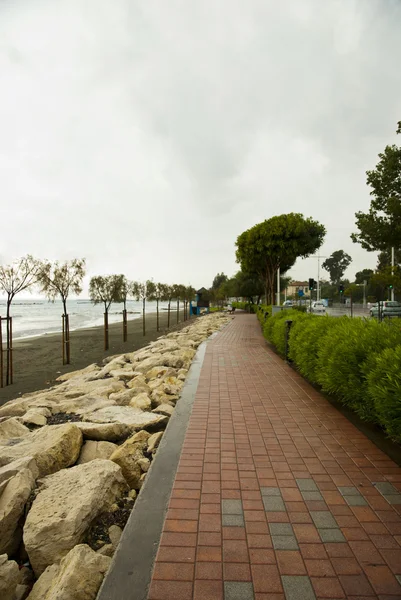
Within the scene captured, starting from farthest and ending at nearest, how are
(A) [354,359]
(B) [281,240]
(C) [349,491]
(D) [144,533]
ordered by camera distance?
1. (B) [281,240]
2. (A) [354,359]
3. (C) [349,491]
4. (D) [144,533]

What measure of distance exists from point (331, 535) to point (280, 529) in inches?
12.5

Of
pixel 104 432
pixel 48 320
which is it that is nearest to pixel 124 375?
pixel 104 432

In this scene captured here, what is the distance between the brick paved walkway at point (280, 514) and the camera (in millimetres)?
1883

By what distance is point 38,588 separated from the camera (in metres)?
2.01

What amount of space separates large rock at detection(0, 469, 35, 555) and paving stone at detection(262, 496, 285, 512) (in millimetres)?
1772

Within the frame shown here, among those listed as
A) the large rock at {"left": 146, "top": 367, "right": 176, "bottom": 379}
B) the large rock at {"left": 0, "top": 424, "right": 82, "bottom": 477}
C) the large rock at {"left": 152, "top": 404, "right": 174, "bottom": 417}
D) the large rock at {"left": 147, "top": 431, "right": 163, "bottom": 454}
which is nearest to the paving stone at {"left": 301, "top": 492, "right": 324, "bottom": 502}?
the large rock at {"left": 147, "top": 431, "right": 163, "bottom": 454}

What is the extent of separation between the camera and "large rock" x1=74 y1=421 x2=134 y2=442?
3936mm

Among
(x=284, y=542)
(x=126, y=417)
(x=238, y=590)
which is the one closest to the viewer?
(x=238, y=590)

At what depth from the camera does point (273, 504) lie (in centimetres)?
258

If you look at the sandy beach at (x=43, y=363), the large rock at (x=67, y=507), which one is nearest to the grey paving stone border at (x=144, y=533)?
the large rock at (x=67, y=507)

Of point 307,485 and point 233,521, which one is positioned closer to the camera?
point 233,521

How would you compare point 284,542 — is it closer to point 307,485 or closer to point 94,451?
point 307,485

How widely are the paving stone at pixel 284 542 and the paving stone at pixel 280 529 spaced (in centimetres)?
3

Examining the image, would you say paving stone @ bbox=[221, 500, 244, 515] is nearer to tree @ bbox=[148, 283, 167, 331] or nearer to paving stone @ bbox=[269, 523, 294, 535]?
paving stone @ bbox=[269, 523, 294, 535]
